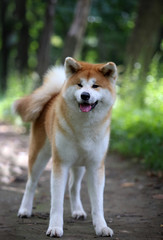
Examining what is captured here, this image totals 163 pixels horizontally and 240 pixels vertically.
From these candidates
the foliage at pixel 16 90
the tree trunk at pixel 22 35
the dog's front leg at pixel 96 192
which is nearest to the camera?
the dog's front leg at pixel 96 192

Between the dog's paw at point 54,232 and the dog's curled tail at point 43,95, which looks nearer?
the dog's paw at point 54,232

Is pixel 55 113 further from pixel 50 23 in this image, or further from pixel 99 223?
pixel 50 23

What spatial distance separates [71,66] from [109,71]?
1.17 feet

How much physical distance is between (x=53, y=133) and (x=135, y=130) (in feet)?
11.3

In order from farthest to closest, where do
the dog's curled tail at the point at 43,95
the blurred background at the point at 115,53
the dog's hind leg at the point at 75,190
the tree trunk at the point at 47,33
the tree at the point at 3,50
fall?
1. the tree at the point at 3,50
2. the tree trunk at the point at 47,33
3. the blurred background at the point at 115,53
4. the dog's curled tail at the point at 43,95
5. the dog's hind leg at the point at 75,190

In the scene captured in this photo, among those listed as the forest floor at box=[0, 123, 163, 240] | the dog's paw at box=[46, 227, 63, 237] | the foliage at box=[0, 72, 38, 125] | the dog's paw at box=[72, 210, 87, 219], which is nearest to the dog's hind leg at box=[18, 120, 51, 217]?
the forest floor at box=[0, 123, 163, 240]

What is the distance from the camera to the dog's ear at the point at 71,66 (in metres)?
3.46

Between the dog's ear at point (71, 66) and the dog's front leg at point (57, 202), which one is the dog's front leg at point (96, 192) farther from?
the dog's ear at point (71, 66)

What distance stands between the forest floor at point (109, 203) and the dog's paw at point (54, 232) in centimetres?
5

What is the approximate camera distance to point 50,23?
12680mm

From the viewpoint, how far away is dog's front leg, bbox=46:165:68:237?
10.4 feet

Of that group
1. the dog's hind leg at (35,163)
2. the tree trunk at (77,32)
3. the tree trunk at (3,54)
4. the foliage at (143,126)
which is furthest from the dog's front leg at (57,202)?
the tree trunk at (3,54)

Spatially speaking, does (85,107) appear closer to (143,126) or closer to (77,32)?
(143,126)

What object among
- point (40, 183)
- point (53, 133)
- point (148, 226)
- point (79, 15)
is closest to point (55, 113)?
point (53, 133)
